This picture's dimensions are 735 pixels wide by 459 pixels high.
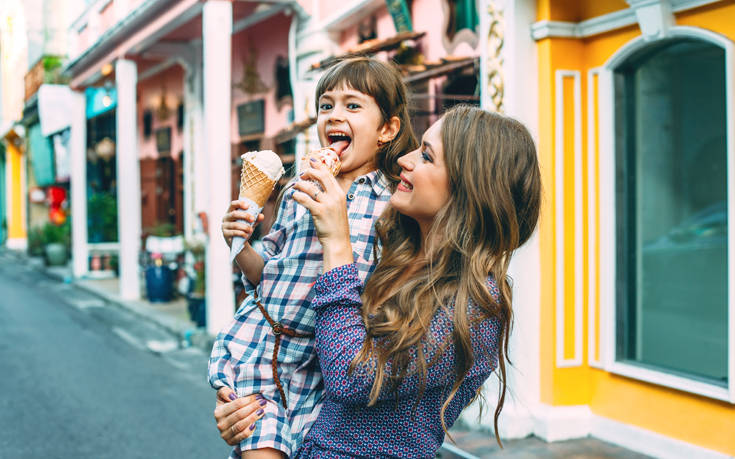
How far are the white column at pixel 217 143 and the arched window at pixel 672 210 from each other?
4.99 m

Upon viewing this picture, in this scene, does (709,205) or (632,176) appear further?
(709,205)

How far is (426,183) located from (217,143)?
7964 mm

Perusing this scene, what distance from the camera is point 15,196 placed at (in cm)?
3128

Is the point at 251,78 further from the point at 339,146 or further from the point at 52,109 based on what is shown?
the point at 339,146

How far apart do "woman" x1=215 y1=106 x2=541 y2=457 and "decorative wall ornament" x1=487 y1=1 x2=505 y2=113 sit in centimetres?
368

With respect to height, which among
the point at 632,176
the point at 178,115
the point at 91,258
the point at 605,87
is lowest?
the point at 91,258

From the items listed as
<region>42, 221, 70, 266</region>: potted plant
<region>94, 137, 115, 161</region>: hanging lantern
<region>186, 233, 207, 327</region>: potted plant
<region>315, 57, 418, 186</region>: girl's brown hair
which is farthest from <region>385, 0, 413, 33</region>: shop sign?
<region>42, 221, 70, 266</region>: potted plant

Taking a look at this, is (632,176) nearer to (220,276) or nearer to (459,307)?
(459,307)

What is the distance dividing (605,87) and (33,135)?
80.7 ft

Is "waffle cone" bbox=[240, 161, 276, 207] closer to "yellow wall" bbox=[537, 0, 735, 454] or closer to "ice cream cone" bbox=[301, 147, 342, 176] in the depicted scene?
"ice cream cone" bbox=[301, 147, 342, 176]

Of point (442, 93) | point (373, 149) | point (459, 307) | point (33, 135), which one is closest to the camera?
point (459, 307)

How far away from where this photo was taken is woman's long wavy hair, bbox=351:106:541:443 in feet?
5.50

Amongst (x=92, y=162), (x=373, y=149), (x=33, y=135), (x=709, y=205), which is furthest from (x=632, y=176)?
(x=33, y=135)

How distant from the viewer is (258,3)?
397 inches
